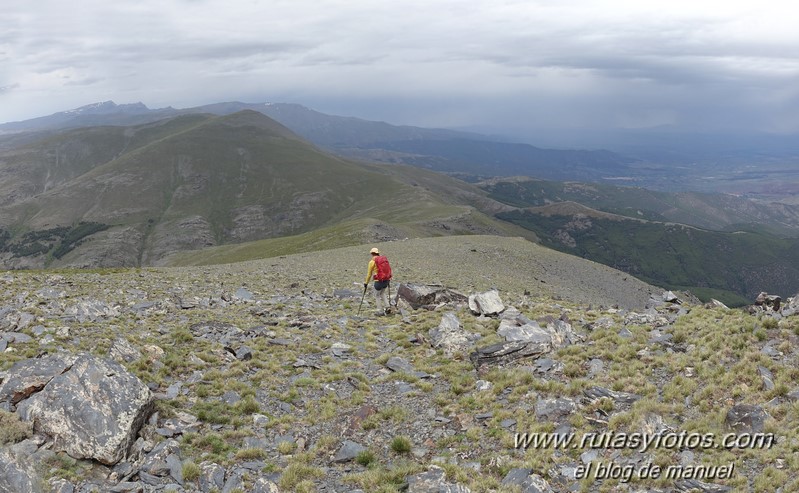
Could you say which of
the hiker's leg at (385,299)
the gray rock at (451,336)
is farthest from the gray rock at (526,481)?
the hiker's leg at (385,299)

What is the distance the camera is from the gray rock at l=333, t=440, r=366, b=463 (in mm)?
12945

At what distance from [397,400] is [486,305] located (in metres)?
11.2

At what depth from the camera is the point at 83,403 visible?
12.3 metres

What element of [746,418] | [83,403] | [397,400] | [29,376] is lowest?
[397,400]

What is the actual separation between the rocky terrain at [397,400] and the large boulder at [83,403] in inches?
1.9

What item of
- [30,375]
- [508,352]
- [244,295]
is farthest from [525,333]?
[244,295]

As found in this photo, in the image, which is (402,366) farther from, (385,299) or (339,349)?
(385,299)

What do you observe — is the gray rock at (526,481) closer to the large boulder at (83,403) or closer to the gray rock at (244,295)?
the large boulder at (83,403)

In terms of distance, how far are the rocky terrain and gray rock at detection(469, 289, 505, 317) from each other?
0.14m

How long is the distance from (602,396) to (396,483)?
7347 millimetres

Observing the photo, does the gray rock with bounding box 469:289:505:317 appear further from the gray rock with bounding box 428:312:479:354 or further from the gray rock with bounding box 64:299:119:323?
the gray rock with bounding box 64:299:119:323

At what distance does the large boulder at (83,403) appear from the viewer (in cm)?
1168

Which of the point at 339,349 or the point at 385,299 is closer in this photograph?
the point at 339,349

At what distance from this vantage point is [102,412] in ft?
40.4
